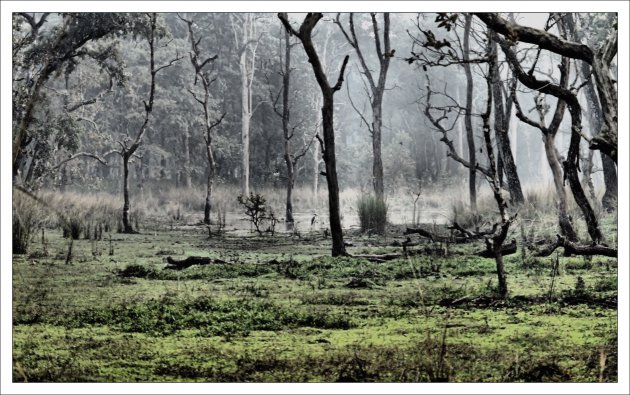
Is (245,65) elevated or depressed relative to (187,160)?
elevated

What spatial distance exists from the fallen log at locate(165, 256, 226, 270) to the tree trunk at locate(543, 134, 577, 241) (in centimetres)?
245

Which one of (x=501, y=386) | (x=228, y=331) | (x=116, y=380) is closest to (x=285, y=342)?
(x=228, y=331)

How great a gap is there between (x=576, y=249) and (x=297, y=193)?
189 centimetres

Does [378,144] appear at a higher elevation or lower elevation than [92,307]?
higher

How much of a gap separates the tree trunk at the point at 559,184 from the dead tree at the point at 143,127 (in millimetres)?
2831

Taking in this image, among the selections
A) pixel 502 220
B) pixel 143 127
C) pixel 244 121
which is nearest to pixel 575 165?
pixel 502 220

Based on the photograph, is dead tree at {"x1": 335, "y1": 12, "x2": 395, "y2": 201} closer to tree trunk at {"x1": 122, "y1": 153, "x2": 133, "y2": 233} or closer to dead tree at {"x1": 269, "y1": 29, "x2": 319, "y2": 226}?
dead tree at {"x1": 269, "y1": 29, "x2": 319, "y2": 226}

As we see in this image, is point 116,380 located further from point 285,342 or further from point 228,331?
point 285,342

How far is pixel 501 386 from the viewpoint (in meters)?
4.23

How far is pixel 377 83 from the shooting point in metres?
5.09

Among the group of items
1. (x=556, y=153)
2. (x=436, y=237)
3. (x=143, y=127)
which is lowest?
(x=436, y=237)

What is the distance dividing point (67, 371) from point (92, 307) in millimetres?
451

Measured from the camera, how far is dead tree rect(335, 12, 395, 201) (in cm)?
495

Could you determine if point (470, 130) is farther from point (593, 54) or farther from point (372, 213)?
point (593, 54)
